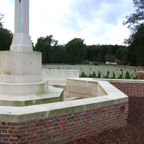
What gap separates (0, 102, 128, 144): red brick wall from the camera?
2035 mm

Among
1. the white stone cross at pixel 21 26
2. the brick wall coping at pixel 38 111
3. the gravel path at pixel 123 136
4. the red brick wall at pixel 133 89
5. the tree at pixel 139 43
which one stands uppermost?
the tree at pixel 139 43

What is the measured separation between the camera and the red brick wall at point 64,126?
2.04 metres

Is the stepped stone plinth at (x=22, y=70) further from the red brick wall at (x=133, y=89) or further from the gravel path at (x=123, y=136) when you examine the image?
the red brick wall at (x=133, y=89)

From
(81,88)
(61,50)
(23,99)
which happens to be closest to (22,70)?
(23,99)

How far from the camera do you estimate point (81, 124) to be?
254 cm

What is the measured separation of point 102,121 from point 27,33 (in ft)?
10.5

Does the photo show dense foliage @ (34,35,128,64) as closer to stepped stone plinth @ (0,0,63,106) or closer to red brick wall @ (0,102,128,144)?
stepped stone plinth @ (0,0,63,106)

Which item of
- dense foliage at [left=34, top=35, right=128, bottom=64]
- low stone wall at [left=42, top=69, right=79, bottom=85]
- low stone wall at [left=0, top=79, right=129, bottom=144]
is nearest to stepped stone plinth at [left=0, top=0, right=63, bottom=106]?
low stone wall at [left=0, top=79, right=129, bottom=144]

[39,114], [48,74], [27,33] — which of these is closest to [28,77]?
[27,33]

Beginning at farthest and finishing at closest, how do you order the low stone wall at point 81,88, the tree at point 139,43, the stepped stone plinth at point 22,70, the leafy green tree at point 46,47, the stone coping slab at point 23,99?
the leafy green tree at point 46,47, the tree at point 139,43, the low stone wall at point 81,88, the stepped stone plinth at point 22,70, the stone coping slab at point 23,99

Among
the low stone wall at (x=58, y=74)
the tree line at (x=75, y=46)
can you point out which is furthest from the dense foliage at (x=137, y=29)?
the low stone wall at (x=58, y=74)

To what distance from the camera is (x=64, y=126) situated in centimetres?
235

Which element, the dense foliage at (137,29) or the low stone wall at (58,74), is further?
the dense foliage at (137,29)

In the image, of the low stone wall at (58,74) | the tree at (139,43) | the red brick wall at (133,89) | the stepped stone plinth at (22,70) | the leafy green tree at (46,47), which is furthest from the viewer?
the leafy green tree at (46,47)
